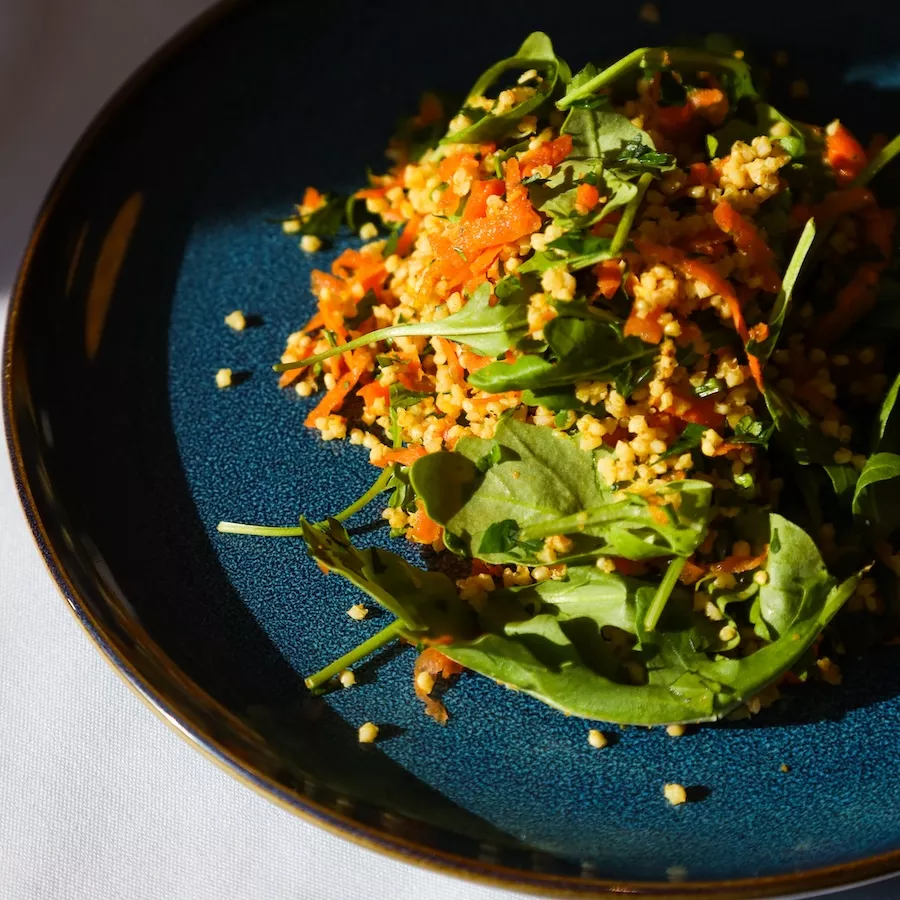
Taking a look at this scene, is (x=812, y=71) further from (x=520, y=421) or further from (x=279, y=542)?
(x=279, y=542)

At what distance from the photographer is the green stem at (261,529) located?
1738 mm

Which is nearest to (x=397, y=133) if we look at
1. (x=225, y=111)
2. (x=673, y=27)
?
(x=225, y=111)

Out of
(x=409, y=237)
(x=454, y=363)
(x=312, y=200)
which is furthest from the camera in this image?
(x=312, y=200)

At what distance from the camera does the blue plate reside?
1.49 m

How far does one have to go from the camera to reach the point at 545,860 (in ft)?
4.70

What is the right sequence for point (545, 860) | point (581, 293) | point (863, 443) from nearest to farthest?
point (545, 860) → point (581, 293) → point (863, 443)

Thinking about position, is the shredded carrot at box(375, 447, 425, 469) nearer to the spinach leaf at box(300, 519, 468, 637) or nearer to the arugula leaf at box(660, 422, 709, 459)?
the spinach leaf at box(300, 519, 468, 637)

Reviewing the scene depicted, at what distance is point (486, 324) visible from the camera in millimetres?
1556

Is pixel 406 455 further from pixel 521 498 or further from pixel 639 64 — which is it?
pixel 639 64

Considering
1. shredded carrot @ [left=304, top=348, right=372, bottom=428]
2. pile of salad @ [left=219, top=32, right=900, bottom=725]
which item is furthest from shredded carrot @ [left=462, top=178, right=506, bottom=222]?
shredded carrot @ [left=304, top=348, right=372, bottom=428]

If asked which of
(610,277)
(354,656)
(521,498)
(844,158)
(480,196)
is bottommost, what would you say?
(354,656)

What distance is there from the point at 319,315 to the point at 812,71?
114 centimetres

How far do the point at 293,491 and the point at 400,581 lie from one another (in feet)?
1.12

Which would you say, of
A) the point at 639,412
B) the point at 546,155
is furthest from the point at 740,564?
the point at 546,155
